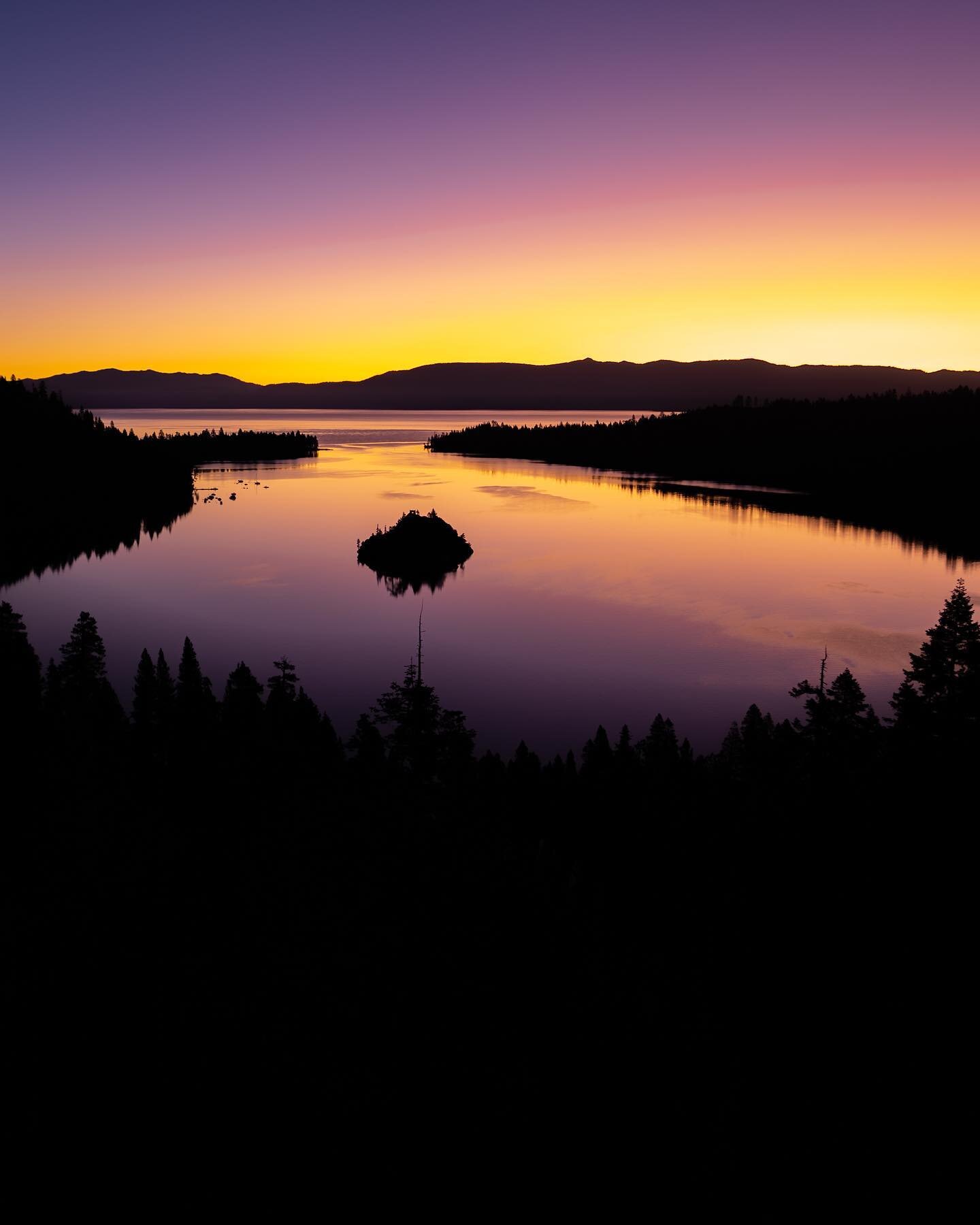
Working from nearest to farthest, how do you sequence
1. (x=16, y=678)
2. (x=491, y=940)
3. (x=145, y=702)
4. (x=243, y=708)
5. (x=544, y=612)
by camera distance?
(x=491, y=940) → (x=243, y=708) → (x=16, y=678) → (x=145, y=702) → (x=544, y=612)

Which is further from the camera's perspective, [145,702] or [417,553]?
[417,553]

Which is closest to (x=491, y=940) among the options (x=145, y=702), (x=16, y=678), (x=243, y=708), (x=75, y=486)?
(x=243, y=708)

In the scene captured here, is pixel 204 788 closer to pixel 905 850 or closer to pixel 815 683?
pixel 905 850

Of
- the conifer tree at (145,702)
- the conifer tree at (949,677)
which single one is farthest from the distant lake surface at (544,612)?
the conifer tree at (949,677)

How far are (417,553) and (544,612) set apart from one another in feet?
83.3

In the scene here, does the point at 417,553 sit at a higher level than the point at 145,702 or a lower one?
lower

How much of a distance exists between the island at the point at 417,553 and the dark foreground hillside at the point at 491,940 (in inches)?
2466

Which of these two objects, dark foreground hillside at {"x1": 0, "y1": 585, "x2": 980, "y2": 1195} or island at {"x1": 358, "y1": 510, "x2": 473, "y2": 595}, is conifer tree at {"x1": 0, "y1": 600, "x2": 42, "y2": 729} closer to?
dark foreground hillside at {"x1": 0, "y1": 585, "x2": 980, "y2": 1195}

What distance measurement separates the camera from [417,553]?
9388 centimetres

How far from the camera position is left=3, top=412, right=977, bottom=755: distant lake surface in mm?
50406

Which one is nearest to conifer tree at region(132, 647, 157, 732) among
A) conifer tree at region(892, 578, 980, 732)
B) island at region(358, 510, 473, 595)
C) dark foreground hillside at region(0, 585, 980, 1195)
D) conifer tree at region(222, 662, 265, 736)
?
dark foreground hillside at region(0, 585, 980, 1195)

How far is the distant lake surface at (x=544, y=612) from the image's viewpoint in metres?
50.4

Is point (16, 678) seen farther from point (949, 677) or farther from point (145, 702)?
point (949, 677)

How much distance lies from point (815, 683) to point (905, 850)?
109ft
